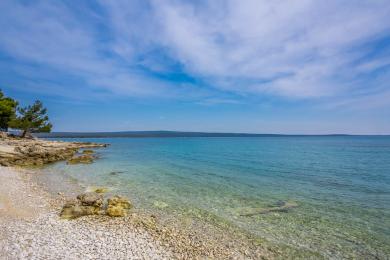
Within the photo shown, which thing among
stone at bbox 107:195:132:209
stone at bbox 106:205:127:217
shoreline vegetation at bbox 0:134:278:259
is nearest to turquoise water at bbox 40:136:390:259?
stone at bbox 107:195:132:209

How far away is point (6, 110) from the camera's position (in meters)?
59.6

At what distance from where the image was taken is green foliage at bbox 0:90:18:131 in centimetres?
5900

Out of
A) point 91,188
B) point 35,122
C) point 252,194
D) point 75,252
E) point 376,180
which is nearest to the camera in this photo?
point 75,252

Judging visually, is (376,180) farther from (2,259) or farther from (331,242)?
(2,259)

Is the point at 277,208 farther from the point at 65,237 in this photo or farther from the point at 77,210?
the point at 65,237

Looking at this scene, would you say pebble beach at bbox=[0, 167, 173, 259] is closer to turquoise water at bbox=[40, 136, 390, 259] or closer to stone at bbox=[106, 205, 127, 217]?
stone at bbox=[106, 205, 127, 217]

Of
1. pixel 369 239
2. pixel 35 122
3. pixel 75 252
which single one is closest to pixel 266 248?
pixel 369 239

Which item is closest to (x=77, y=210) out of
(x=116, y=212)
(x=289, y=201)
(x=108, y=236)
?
(x=116, y=212)

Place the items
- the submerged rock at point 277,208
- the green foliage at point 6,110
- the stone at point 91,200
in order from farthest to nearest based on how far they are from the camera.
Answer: the green foliage at point 6,110 < the submerged rock at point 277,208 < the stone at point 91,200

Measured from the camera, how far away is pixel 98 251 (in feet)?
27.1

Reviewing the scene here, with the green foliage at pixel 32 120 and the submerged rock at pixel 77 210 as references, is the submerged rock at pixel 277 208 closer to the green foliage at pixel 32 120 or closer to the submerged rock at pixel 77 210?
the submerged rock at pixel 77 210

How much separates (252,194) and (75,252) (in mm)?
12756

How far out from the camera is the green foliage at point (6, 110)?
5900cm

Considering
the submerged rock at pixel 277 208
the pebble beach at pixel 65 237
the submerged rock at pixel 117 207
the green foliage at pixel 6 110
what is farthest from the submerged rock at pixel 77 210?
the green foliage at pixel 6 110
